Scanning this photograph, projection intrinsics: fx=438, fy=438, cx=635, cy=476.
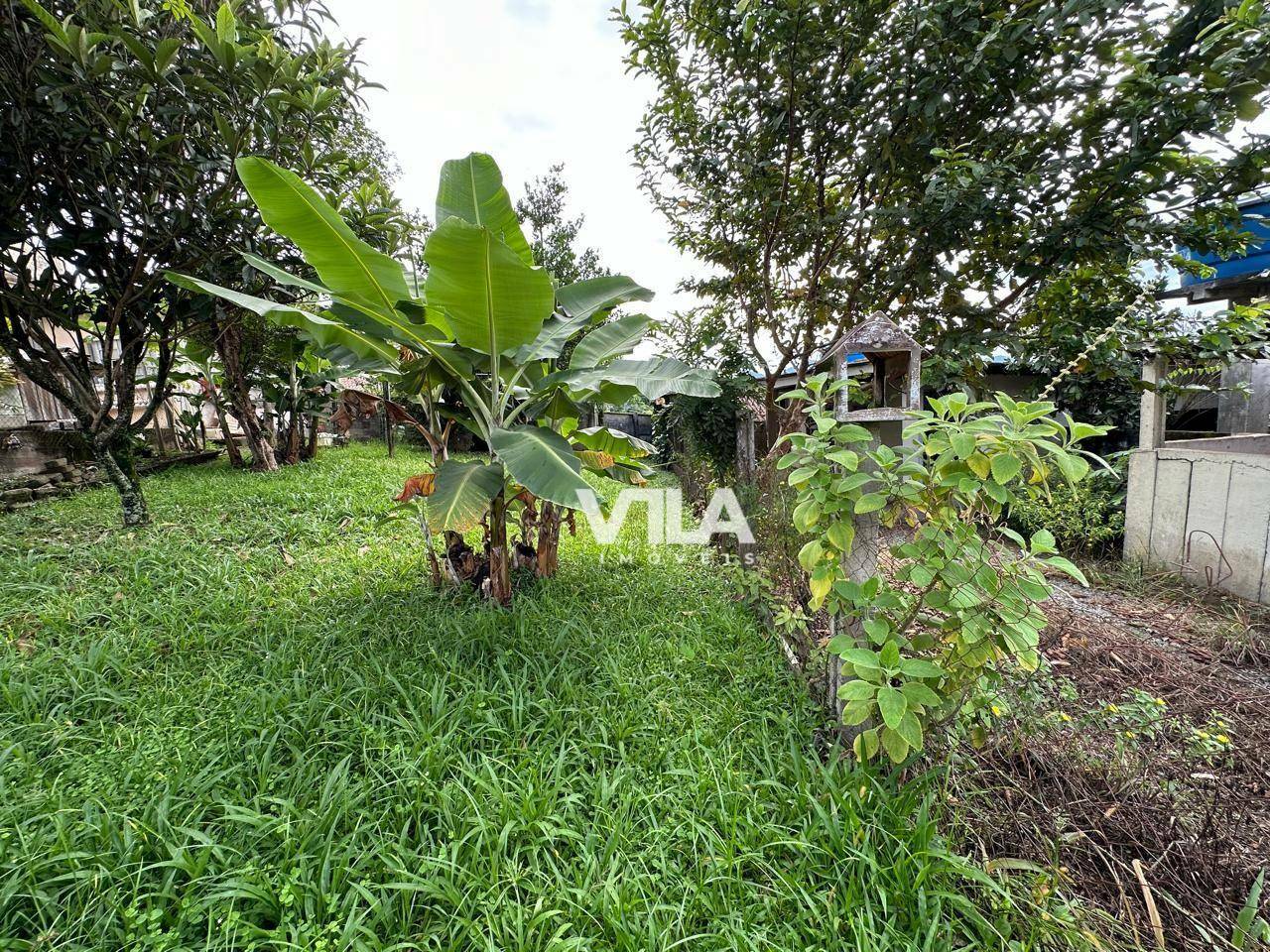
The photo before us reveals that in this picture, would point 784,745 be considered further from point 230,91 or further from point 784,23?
point 230,91

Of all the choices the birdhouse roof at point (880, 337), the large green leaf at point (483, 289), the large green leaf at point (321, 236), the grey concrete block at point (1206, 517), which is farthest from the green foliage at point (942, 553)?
the grey concrete block at point (1206, 517)

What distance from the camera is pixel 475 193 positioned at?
7.23 ft

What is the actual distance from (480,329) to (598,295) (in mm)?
812

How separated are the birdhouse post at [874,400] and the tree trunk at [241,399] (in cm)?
715

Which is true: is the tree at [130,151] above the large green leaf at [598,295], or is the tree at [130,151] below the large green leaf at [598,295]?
above

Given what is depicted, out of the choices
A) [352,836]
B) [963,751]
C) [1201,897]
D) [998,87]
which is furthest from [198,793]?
[998,87]

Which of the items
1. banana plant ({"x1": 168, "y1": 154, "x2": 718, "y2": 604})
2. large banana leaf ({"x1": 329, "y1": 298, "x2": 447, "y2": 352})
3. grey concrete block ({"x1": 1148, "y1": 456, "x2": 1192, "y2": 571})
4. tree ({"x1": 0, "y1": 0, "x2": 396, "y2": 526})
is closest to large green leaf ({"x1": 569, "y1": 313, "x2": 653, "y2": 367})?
banana plant ({"x1": 168, "y1": 154, "x2": 718, "y2": 604})

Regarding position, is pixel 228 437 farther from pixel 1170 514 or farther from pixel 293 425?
pixel 1170 514

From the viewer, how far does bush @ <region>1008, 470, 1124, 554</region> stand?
159 inches

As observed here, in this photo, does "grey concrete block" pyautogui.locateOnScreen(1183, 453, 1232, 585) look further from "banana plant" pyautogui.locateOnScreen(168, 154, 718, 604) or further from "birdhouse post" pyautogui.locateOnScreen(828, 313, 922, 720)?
"banana plant" pyautogui.locateOnScreen(168, 154, 718, 604)

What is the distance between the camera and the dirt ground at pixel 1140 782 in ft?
4.23

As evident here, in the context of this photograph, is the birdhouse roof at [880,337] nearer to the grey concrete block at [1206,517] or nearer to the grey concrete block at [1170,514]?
the grey concrete block at [1206,517]

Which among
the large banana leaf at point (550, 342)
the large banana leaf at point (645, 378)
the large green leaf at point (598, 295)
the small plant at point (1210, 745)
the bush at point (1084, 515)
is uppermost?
the large green leaf at point (598, 295)

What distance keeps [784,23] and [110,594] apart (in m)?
5.17
